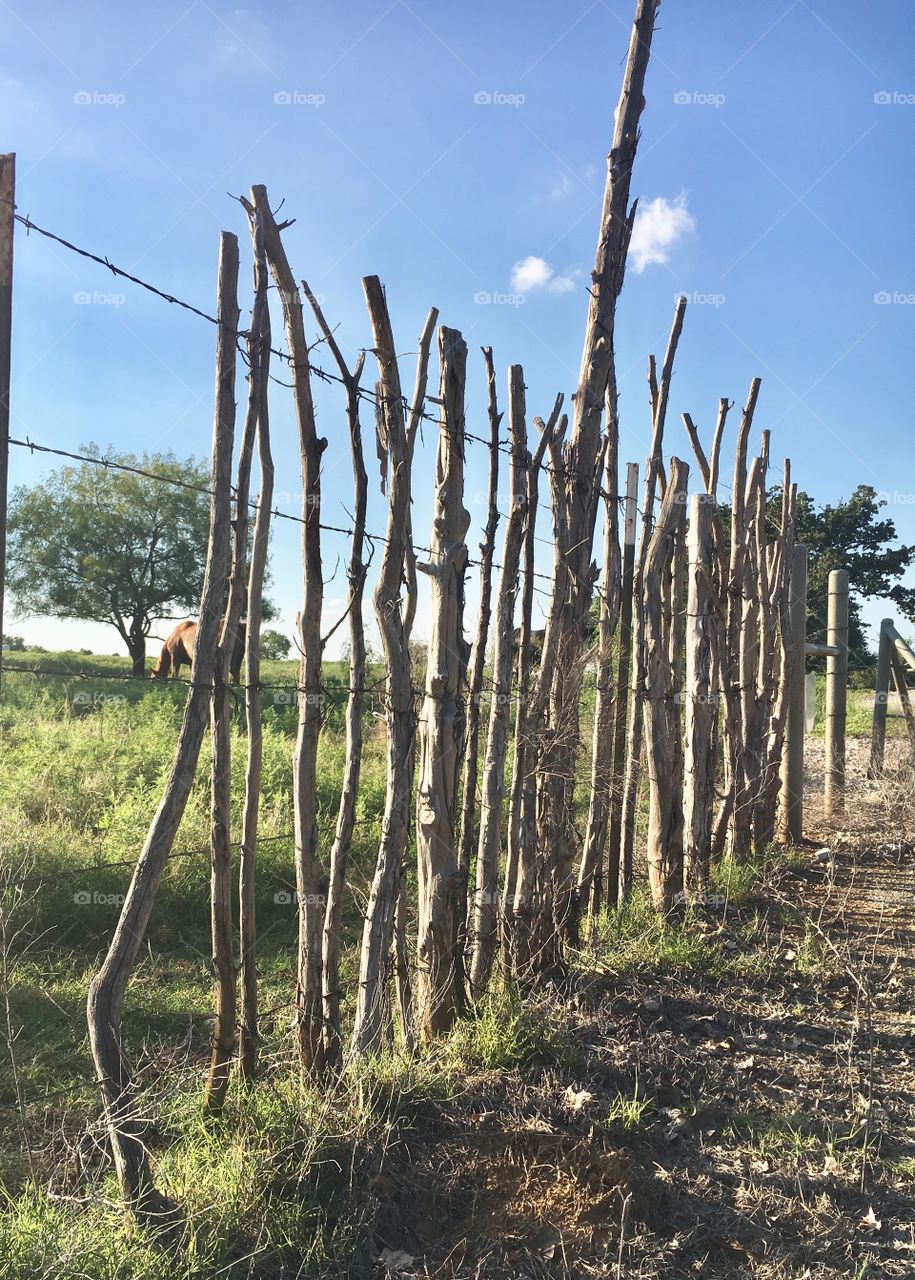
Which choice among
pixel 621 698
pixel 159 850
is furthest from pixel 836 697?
pixel 159 850

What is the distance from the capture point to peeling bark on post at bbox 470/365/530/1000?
3.83 metres

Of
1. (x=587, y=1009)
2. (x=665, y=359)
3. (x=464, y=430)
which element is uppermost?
(x=665, y=359)

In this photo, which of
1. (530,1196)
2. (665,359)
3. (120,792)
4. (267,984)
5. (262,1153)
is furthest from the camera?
(120,792)

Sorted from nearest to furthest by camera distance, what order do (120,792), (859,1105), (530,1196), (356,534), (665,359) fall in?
(530,1196) < (356,534) < (859,1105) < (665,359) < (120,792)

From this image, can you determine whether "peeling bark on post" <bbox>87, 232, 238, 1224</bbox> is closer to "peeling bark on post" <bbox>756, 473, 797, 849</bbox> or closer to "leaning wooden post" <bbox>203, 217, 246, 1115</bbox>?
"leaning wooden post" <bbox>203, 217, 246, 1115</bbox>

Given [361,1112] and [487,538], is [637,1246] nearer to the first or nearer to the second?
[361,1112]

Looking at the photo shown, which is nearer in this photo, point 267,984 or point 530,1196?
point 530,1196

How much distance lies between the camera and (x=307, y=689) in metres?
3.02

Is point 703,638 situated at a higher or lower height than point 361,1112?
higher

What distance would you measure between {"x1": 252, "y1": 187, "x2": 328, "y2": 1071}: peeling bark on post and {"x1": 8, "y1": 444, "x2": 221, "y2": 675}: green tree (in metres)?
22.3

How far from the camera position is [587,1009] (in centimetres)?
393

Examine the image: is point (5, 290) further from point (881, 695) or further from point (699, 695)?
point (881, 695)

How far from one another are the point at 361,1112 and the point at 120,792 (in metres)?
5.05

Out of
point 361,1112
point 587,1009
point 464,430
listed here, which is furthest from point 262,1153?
point 464,430
